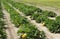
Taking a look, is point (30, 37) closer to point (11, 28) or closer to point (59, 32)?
point (59, 32)

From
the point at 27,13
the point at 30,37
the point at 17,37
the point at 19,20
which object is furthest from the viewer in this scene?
the point at 27,13

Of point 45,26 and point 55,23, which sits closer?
point 55,23

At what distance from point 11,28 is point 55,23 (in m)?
6.36

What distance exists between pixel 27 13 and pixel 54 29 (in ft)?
53.0

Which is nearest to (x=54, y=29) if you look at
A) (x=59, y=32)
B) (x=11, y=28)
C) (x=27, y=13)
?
(x=59, y=32)

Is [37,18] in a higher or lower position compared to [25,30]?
lower

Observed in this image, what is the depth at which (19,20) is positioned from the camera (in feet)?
90.3

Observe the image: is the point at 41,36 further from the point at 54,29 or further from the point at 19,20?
the point at 19,20

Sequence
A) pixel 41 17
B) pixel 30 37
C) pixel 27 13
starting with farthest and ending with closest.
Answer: pixel 27 13
pixel 41 17
pixel 30 37

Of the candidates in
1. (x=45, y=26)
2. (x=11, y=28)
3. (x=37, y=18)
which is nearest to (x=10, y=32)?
(x=11, y=28)

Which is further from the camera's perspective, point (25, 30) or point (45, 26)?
point (45, 26)

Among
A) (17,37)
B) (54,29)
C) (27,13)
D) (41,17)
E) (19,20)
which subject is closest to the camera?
(17,37)

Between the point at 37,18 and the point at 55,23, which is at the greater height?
the point at 55,23

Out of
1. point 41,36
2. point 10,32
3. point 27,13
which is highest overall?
point 41,36
